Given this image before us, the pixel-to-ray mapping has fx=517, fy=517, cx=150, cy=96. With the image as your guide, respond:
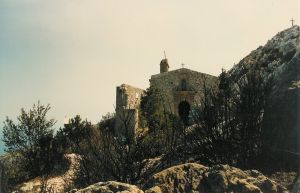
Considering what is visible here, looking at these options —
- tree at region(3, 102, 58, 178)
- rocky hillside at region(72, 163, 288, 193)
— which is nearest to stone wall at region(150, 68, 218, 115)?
tree at region(3, 102, 58, 178)

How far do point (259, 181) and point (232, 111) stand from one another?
749 centimetres

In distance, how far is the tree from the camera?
101 ft

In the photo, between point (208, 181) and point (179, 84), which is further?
point (179, 84)

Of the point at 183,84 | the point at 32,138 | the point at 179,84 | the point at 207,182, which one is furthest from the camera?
the point at 183,84

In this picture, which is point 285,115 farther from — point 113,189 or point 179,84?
point 179,84

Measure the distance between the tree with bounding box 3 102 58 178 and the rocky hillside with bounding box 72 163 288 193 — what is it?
74.4ft

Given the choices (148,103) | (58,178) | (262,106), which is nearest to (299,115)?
(262,106)

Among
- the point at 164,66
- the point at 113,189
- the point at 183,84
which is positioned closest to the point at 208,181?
the point at 113,189

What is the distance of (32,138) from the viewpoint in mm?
31156

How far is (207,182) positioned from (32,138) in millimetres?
24195

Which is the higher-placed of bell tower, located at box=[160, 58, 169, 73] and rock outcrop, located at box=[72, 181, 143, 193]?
bell tower, located at box=[160, 58, 169, 73]

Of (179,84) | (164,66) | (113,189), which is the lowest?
(113,189)

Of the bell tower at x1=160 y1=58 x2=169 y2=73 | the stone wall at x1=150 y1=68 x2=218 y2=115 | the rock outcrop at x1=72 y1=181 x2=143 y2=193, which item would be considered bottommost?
→ the rock outcrop at x1=72 y1=181 x2=143 y2=193

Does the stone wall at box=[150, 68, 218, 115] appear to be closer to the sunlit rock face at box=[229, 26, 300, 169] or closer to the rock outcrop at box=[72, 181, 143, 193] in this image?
the sunlit rock face at box=[229, 26, 300, 169]
